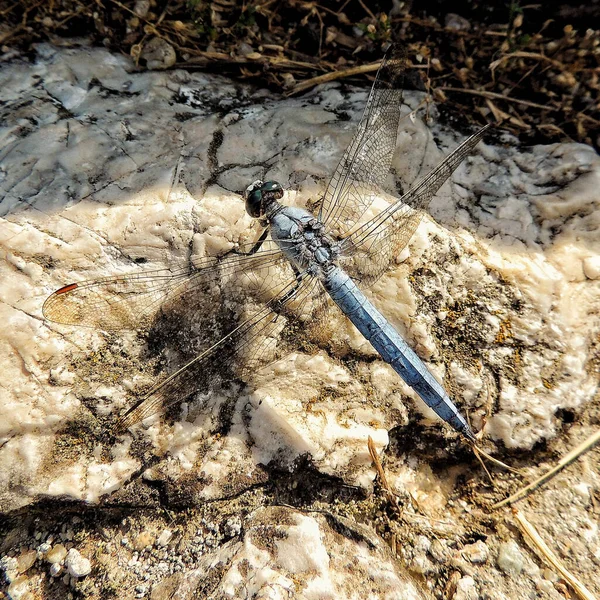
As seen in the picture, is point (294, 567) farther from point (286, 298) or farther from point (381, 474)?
point (286, 298)

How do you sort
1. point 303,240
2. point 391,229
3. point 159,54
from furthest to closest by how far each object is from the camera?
1. point 159,54
2. point 303,240
3. point 391,229

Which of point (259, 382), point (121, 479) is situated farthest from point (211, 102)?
point (121, 479)

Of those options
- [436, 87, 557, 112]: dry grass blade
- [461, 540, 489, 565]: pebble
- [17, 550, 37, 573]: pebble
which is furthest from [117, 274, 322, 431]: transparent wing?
[436, 87, 557, 112]: dry grass blade

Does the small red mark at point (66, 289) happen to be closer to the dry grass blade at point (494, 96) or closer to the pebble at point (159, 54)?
the pebble at point (159, 54)

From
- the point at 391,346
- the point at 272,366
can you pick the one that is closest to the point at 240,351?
the point at 272,366

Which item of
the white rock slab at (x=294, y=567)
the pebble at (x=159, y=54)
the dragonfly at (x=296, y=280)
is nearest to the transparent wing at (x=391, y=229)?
the dragonfly at (x=296, y=280)

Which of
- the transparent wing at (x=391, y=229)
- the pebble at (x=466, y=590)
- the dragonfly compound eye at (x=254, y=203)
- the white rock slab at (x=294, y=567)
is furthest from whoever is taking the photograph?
the dragonfly compound eye at (x=254, y=203)

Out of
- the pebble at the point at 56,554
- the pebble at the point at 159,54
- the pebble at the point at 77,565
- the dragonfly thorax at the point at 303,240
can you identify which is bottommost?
the pebble at the point at 56,554
